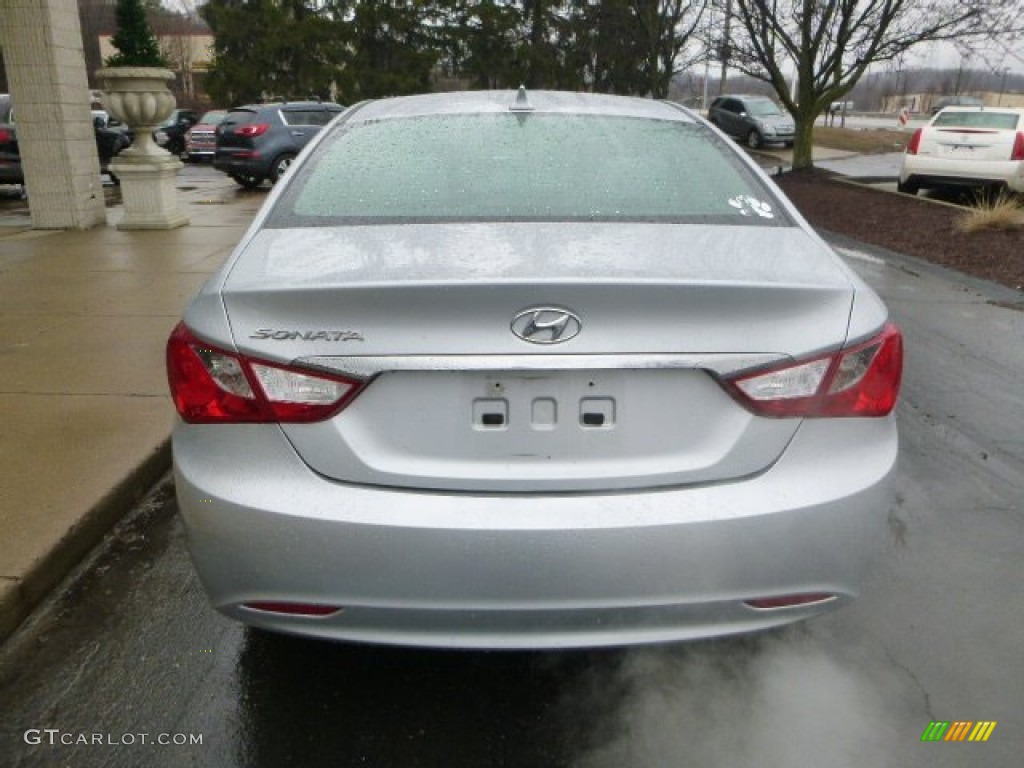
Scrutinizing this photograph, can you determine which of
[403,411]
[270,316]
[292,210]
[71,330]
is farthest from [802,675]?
[71,330]

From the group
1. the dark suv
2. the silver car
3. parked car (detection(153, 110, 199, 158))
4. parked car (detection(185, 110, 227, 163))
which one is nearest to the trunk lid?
the silver car

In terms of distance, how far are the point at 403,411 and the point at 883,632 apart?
1777 millimetres

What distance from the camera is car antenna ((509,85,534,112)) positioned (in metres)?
3.32

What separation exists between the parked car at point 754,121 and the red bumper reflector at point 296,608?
30.4 meters

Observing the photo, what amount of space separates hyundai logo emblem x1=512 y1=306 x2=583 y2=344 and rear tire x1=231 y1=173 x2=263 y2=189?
18.0 meters

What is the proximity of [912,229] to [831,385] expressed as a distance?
35.2 ft

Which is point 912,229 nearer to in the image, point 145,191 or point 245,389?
point 145,191

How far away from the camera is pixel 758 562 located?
6.76 ft

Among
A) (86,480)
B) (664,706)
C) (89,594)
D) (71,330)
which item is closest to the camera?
(664,706)

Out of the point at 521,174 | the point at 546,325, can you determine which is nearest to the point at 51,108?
the point at 521,174

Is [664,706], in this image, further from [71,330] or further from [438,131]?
[71,330]

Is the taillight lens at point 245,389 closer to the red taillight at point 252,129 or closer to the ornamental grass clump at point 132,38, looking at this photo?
the ornamental grass clump at point 132,38

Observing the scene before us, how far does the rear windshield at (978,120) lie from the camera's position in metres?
14.9

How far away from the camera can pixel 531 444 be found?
2043 millimetres
